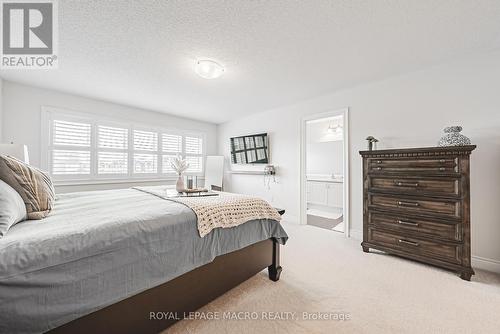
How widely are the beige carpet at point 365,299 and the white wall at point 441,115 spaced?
2.28 ft

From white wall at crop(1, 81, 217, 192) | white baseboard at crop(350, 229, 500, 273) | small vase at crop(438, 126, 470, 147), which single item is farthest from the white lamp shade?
white baseboard at crop(350, 229, 500, 273)

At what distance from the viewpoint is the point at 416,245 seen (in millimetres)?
2174

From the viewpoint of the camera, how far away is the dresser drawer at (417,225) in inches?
77.8

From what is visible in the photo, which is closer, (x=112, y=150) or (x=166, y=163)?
(x=112, y=150)

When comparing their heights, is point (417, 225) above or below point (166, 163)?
below

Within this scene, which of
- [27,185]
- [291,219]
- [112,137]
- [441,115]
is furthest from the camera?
[291,219]

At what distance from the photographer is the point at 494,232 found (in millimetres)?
2084

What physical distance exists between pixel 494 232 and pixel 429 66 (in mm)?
2041

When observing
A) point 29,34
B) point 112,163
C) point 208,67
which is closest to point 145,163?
point 112,163

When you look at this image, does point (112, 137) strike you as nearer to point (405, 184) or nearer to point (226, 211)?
point (226, 211)

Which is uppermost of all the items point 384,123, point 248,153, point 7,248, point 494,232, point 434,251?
point 384,123

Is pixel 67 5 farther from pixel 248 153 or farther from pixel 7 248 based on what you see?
pixel 248 153

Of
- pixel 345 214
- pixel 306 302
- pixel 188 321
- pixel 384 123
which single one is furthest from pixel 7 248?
pixel 384 123

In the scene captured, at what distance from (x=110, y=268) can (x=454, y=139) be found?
316 cm
